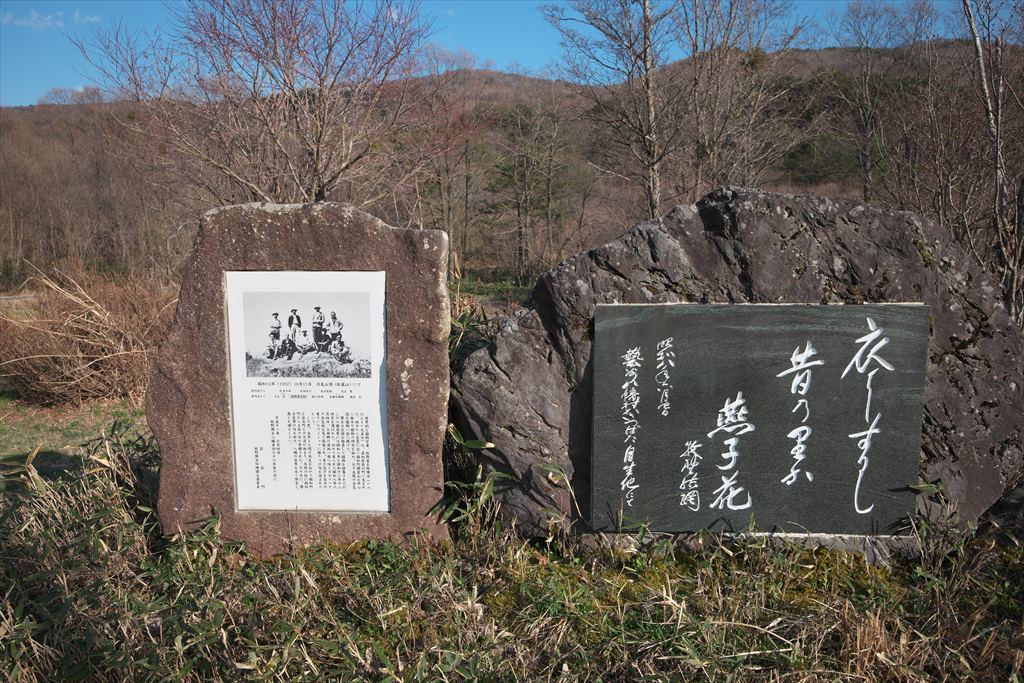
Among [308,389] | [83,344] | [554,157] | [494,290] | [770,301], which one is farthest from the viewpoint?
[554,157]

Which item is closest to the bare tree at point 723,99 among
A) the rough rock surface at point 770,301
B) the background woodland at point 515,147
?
the background woodland at point 515,147

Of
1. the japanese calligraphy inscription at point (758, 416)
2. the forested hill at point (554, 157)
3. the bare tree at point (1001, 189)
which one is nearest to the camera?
the japanese calligraphy inscription at point (758, 416)

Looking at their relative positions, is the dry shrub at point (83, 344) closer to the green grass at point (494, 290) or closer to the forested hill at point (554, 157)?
the forested hill at point (554, 157)

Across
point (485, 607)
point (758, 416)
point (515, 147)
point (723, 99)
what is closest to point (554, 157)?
point (515, 147)

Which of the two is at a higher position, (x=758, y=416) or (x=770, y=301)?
(x=770, y=301)

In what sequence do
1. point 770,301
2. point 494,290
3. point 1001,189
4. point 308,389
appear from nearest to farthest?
point 770,301
point 308,389
point 1001,189
point 494,290

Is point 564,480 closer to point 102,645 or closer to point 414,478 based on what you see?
point 414,478

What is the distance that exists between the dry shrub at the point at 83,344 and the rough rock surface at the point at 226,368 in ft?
10.7

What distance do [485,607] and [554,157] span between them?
13.0 m

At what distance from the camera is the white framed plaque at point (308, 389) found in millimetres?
2578

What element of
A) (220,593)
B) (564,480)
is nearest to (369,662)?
(220,593)

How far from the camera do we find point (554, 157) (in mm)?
14328

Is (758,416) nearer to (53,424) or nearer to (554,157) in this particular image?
(53,424)

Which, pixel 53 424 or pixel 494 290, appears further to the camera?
pixel 494 290
